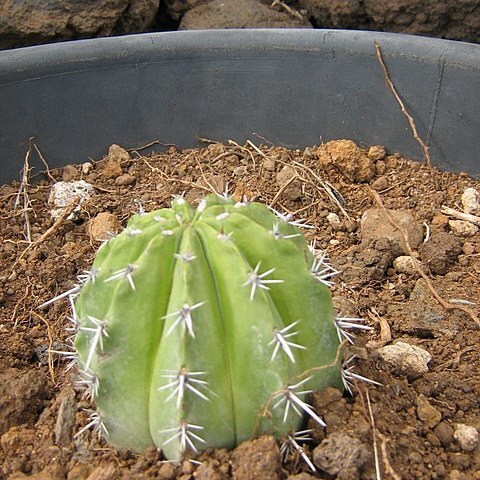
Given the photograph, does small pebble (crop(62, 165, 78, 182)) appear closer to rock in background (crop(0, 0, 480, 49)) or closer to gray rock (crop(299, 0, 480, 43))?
rock in background (crop(0, 0, 480, 49))

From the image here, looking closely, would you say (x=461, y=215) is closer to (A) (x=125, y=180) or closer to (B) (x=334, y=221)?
(B) (x=334, y=221)

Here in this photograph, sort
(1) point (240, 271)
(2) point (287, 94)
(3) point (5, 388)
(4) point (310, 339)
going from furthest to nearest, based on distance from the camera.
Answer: (2) point (287, 94) < (3) point (5, 388) < (4) point (310, 339) < (1) point (240, 271)

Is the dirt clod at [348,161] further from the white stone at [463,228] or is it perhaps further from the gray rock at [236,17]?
the gray rock at [236,17]

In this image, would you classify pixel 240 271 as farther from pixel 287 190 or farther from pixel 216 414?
pixel 287 190

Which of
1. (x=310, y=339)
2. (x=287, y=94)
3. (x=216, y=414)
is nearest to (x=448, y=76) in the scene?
(x=287, y=94)

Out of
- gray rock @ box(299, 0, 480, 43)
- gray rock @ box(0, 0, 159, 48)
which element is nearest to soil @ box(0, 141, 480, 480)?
gray rock @ box(0, 0, 159, 48)

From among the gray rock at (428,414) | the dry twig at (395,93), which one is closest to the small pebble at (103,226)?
the dry twig at (395,93)

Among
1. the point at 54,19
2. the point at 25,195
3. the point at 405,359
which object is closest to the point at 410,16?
the point at 54,19
